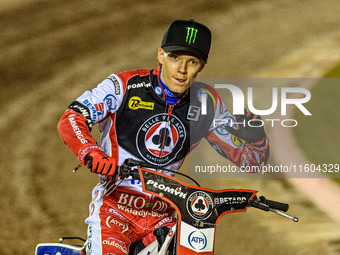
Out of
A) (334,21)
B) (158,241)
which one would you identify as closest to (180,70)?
(158,241)

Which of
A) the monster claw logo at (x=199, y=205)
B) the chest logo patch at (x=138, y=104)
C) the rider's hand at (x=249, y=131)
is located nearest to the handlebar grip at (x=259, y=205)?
the monster claw logo at (x=199, y=205)

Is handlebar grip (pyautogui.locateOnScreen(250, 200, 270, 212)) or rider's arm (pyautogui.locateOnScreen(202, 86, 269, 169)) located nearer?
handlebar grip (pyautogui.locateOnScreen(250, 200, 270, 212))

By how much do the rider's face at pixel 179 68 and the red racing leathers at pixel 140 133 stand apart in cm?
10

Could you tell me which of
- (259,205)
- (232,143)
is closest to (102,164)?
(259,205)

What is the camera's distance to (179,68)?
10.8ft

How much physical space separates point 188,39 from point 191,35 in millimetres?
35

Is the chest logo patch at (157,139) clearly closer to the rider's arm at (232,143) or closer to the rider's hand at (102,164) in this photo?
the rider's arm at (232,143)

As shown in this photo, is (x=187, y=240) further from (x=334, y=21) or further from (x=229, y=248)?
(x=334, y=21)

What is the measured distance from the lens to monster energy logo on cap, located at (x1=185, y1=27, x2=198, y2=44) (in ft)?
10.7

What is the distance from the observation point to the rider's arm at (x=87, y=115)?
2.96 meters

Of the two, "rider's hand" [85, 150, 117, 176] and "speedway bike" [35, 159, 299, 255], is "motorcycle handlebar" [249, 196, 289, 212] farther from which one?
"rider's hand" [85, 150, 117, 176]

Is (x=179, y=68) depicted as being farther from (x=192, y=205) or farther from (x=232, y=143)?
(x=192, y=205)

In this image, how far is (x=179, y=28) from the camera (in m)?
3.34

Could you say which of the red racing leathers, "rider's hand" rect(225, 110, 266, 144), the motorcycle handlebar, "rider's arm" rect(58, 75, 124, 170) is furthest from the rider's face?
the motorcycle handlebar
